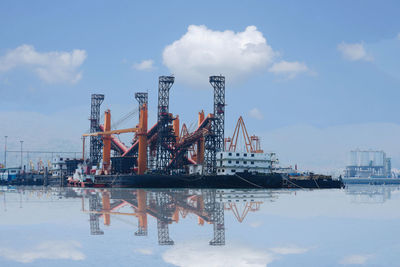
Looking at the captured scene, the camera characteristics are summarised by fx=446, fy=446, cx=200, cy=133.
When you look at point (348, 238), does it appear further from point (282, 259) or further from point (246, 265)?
point (246, 265)

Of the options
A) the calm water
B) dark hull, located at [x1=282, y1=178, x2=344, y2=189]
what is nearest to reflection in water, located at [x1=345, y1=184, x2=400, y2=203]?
dark hull, located at [x1=282, y1=178, x2=344, y2=189]

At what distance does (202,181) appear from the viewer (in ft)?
263

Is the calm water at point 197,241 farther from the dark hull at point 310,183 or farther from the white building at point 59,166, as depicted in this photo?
the white building at point 59,166

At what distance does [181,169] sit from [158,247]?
271 feet

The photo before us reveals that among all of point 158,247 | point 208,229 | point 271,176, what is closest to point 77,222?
point 208,229

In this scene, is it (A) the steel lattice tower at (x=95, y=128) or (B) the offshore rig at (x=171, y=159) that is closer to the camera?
(B) the offshore rig at (x=171, y=159)

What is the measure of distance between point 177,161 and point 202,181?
602 inches

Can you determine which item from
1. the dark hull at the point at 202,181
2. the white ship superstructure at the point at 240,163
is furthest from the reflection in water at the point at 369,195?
the white ship superstructure at the point at 240,163

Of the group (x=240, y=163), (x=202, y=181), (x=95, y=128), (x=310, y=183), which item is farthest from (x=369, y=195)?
(x=95, y=128)

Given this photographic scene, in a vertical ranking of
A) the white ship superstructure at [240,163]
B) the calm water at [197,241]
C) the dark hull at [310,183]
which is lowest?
the dark hull at [310,183]

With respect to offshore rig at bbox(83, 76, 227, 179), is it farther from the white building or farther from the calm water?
the calm water

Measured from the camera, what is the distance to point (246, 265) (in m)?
10.8

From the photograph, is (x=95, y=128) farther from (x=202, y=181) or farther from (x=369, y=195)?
(x=369, y=195)

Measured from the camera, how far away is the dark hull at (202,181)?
258 ft
